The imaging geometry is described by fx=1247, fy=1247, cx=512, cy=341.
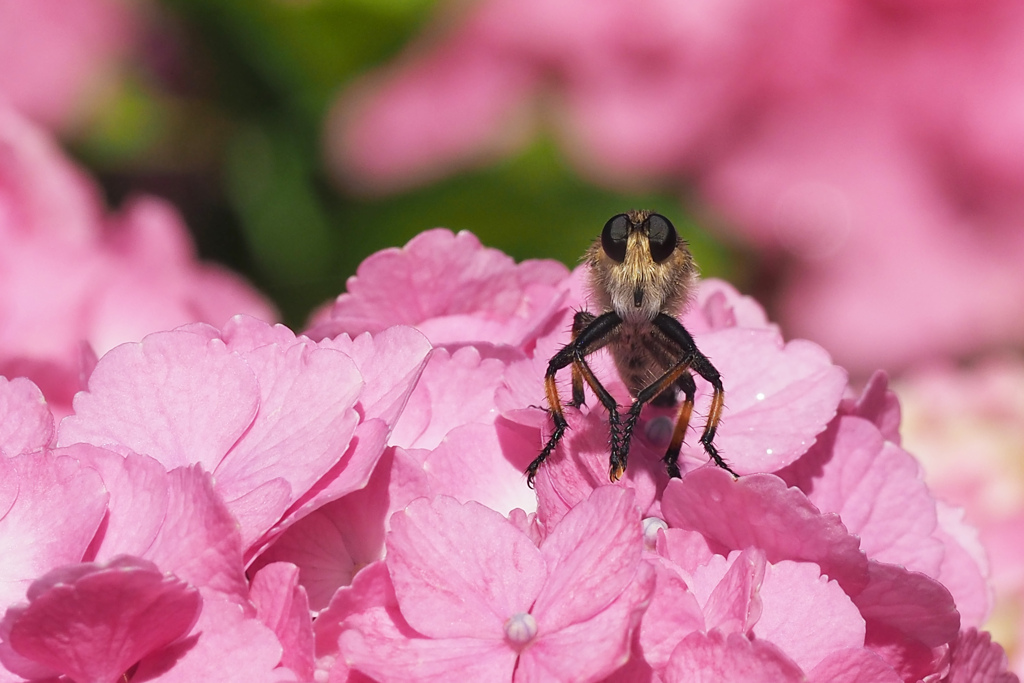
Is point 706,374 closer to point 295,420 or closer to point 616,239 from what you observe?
point 616,239

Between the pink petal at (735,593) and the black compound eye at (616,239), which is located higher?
the black compound eye at (616,239)

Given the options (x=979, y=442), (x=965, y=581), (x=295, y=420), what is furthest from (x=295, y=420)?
(x=979, y=442)

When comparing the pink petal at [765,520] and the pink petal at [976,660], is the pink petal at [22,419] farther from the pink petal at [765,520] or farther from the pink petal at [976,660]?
the pink petal at [976,660]

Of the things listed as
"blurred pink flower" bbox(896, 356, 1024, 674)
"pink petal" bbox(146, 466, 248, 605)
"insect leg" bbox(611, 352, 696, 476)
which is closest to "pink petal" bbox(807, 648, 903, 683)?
"insect leg" bbox(611, 352, 696, 476)

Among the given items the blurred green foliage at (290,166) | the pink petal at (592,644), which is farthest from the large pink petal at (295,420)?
the blurred green foliage at (290,166)

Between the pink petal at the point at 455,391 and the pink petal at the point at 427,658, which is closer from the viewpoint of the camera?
the pink petal at the point at 427,658

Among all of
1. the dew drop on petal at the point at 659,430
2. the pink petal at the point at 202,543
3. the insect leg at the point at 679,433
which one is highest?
the dew drop on petal at the point at 659,430

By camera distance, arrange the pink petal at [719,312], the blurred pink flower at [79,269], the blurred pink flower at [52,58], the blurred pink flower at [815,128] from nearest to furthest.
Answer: the pink petal at [719,312]
the blurred pink flower at [79,269]
the blurred pink flower at [815,128]
the blurred pink flower at [52,58]
